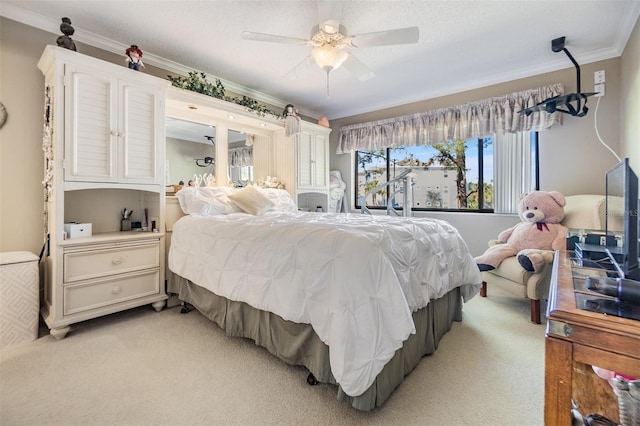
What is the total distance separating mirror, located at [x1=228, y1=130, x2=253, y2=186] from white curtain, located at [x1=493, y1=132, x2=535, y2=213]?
10.6 ft

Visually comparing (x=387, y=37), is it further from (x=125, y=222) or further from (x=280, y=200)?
(x=125, y=222)

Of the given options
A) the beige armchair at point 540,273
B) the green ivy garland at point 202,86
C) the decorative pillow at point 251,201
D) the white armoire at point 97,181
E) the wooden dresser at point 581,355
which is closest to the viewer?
the wooden dresser at point 581,355

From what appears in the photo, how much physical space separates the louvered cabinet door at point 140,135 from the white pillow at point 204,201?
31 centimetres

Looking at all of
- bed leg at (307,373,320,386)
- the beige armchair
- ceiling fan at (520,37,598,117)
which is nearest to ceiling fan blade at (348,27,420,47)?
ceiling fan at (520,37,598,117)

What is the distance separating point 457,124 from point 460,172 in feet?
2.25

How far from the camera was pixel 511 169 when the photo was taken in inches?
133

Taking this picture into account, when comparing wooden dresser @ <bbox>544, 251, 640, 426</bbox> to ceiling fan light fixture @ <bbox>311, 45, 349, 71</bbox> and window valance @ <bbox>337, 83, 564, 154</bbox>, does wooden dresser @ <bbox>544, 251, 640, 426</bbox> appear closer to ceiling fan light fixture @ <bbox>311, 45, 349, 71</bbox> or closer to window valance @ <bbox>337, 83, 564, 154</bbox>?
ceiling fan light fixture @ <bbox>311, 45, 349, 71</bbox>

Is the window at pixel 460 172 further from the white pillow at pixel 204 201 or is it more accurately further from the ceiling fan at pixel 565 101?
the white pillow at pixel 204 201

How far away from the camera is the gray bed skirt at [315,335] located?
1399 millimetres

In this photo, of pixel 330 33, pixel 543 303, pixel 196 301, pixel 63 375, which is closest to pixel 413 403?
pixel 196 301

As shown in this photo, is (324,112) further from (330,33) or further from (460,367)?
(460,367)

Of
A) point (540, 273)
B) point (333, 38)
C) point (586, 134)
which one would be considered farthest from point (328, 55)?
point (586, 134)

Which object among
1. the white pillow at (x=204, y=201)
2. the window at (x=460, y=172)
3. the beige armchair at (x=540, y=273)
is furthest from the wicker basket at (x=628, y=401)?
the white pillow at (x=204, y=201)

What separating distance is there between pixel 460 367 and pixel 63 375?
94.2 inches
